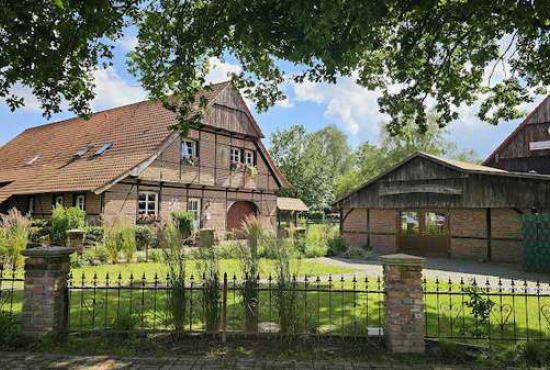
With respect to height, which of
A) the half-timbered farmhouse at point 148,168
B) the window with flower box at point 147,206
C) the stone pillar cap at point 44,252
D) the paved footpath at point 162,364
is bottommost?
the paved footpath at point 162,364

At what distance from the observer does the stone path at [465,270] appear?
11.4 metres

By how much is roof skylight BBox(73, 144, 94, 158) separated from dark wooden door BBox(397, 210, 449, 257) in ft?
53.4

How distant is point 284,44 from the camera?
20.1 ft

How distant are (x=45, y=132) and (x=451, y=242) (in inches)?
1014

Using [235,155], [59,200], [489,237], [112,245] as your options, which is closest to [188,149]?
[235,155]

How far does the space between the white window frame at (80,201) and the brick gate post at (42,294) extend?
13363mm

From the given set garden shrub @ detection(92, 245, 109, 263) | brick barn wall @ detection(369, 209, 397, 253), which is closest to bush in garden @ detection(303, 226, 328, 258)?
brick barn wall @ detection(369, 209, 397, 253)

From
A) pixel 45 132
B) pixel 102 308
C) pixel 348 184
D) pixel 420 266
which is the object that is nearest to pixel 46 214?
pixel 45 132

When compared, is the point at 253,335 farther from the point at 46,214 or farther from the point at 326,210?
the point at 326,210

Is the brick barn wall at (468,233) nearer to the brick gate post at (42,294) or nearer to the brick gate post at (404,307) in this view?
the brick gate post at (404,307)

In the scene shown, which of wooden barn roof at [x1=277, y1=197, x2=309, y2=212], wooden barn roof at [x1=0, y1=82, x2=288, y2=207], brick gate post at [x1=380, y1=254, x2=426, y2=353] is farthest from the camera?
wooden barn roof at [x1=277, y1=197, x2=309, y2=212]

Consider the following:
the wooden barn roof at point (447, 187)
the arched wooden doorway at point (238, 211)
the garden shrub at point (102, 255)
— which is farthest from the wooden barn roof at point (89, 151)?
the wooden barn roof at point (447, 187)

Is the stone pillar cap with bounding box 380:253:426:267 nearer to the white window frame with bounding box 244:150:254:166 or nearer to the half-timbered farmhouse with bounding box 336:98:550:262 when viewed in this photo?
the half-timbered farmhouse with bounding box 336:98:550:262

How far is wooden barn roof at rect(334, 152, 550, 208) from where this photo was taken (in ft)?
47.7
